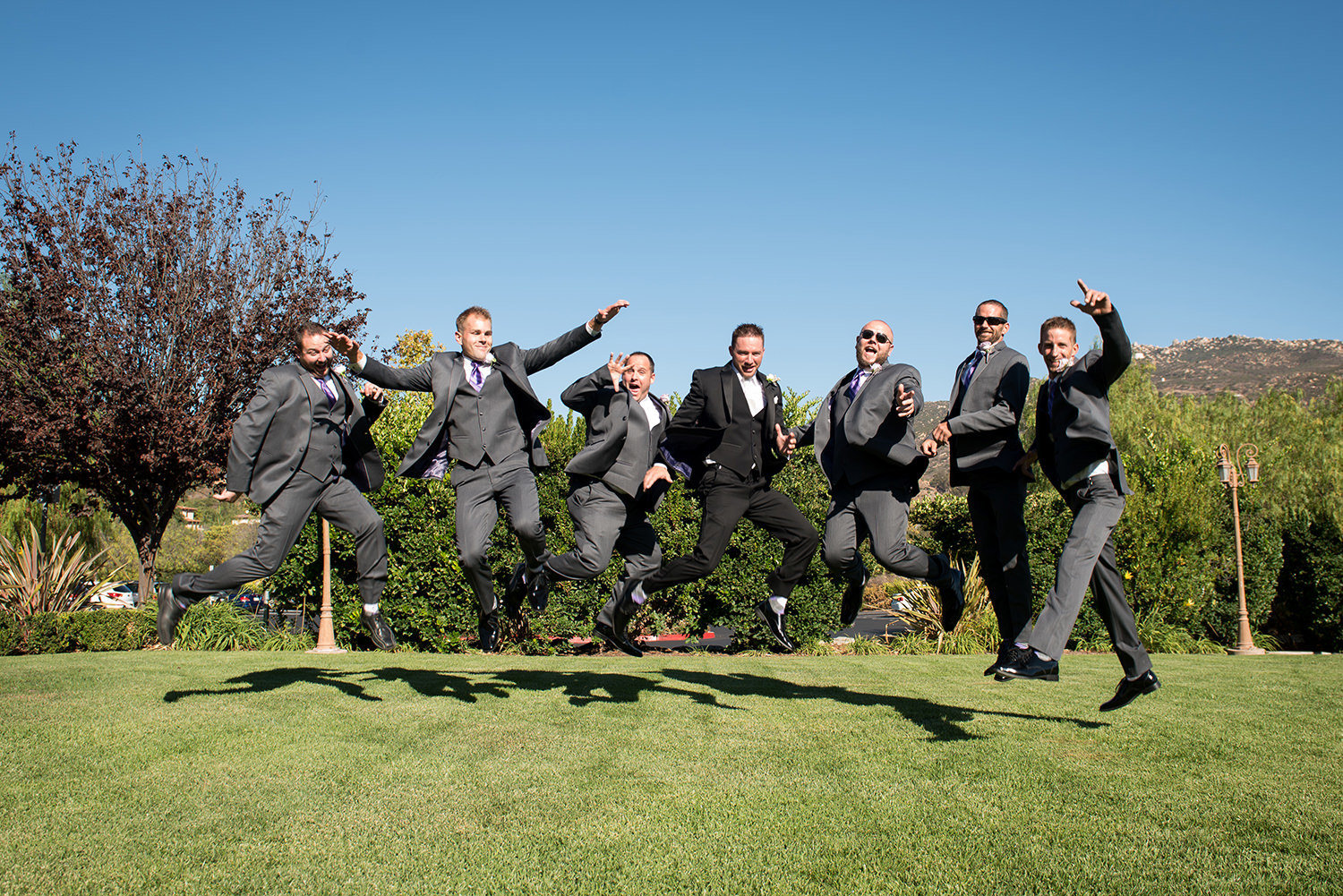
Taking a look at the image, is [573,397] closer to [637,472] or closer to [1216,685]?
[637,472]

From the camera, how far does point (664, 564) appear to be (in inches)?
278


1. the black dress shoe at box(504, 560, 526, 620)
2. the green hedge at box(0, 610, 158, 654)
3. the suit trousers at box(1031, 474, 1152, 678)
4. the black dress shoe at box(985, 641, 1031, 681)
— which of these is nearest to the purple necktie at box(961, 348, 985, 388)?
the suit trousers at box(1031, 474, 1152, 678)

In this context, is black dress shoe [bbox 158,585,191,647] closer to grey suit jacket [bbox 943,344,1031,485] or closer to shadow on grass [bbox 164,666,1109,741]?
shadow on grass [bbox 164,666,1109,741]

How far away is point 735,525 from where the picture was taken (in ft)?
22.8

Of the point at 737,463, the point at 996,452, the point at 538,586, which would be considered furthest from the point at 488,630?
the point at 996,452

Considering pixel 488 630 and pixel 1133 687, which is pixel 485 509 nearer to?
pixel 488 630

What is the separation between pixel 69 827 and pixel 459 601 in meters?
8.31

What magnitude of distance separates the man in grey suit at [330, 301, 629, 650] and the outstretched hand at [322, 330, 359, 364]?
4 cm

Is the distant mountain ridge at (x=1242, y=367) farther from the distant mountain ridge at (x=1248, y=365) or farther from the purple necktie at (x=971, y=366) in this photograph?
the purple necktie at (x=971, y=366)

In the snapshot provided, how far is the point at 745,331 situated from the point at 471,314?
2207 millimetres

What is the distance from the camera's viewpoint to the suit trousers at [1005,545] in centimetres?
662

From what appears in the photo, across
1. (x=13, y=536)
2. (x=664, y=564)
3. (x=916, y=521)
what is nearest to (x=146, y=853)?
(x=664, y=564)

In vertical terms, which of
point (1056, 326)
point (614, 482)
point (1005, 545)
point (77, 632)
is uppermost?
point (1056, 326)

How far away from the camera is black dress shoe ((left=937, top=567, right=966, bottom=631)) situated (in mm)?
6895
